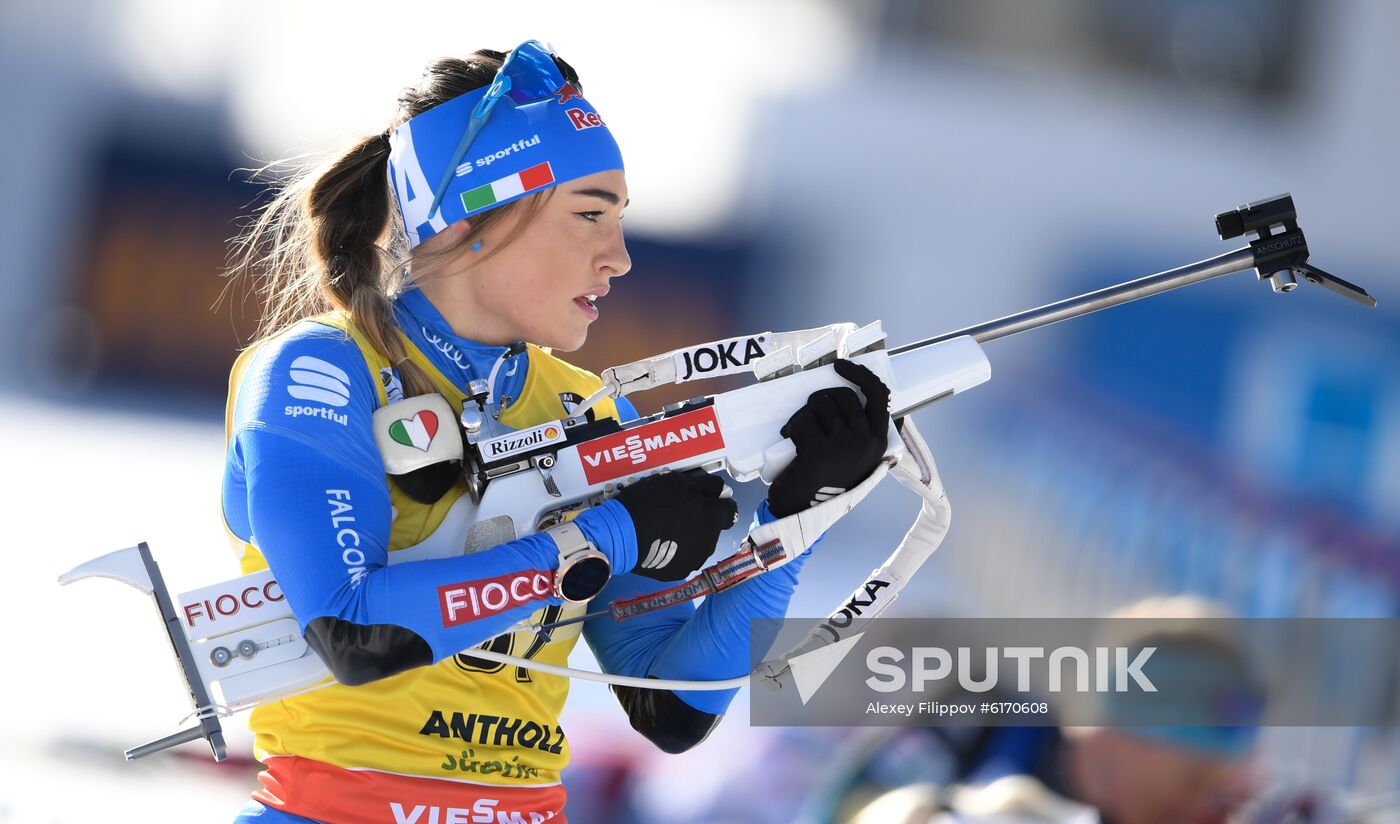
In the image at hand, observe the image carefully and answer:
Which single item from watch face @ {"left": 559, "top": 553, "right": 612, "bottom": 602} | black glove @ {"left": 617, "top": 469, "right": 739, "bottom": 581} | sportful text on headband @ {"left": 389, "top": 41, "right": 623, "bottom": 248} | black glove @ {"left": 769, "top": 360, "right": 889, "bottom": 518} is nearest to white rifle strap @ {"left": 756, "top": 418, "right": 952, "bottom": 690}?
black glove @ {"left": 769, "top": 360, "right": 889, "bottom": 518}

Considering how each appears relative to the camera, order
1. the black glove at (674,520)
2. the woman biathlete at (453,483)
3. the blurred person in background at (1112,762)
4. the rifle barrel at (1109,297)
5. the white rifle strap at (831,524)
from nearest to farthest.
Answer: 1. the woman biathlete at (453,483)
2. the black glove at (674,520)
3. the white rifle strap at (831,524)
4. the rifle barrel at (1109,297)
5. the blurred person in background at (1112,762)

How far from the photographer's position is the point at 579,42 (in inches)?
344

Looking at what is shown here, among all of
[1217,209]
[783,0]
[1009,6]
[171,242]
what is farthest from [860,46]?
[171,242]

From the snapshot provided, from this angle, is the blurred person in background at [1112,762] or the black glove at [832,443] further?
the blurred person in background at [1112,762]

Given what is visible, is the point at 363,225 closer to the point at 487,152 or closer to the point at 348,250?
the point at 348,250


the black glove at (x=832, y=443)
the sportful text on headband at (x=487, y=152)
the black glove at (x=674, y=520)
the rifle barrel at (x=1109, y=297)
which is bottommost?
the black glove at (x=674, y=520)

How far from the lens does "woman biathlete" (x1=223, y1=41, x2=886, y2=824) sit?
1479 millimetres

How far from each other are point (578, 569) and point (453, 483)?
25cm

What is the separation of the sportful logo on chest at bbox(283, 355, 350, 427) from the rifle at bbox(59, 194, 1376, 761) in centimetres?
6

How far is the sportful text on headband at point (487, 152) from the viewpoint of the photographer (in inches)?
70.8

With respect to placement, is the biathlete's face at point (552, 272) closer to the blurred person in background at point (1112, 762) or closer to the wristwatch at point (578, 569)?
the wristwatch at point (578, 569)

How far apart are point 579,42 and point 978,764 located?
22.3ft

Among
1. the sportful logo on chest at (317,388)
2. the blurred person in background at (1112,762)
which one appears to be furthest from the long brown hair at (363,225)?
the blurred person in background at (1112,762)

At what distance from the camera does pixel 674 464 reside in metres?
1.73
